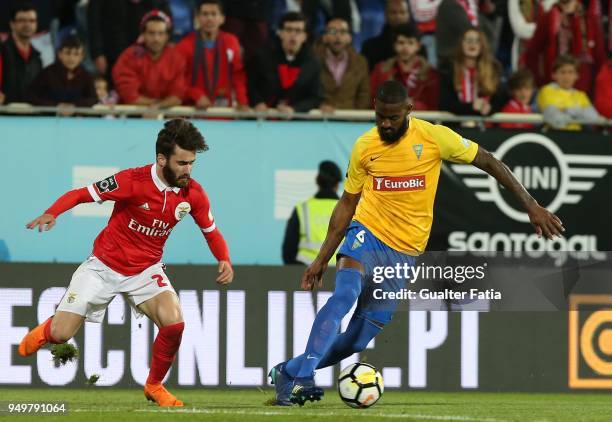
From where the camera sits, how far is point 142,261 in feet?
33.8

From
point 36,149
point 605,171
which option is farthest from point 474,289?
point 36,149

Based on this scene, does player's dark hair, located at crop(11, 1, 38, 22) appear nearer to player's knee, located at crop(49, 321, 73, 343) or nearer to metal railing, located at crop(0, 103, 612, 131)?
metal railing, located at crop(0, 103, 612, 131)

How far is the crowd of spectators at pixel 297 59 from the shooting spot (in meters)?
13.7

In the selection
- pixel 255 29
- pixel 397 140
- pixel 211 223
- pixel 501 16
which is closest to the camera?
pixel 397 140

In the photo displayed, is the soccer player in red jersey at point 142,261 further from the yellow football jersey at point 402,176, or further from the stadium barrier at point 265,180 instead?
the stadium barrier at point 265,180

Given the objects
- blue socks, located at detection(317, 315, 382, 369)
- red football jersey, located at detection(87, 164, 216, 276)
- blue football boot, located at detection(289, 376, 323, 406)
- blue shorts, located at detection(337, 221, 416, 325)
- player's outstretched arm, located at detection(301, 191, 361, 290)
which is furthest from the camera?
red football jersey, located at detection(87, 164, 216, 276)

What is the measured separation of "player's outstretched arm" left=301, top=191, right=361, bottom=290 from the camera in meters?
9.44

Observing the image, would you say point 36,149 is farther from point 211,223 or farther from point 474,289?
point 474,289

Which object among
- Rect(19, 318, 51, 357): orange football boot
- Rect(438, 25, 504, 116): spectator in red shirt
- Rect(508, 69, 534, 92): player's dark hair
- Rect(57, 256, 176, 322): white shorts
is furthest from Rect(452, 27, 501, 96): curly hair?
Rect(19, 318, 51, 357): orange football boot

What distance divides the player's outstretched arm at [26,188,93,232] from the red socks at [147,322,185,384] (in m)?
1.12

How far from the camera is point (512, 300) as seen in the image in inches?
519

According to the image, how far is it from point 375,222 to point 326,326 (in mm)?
863

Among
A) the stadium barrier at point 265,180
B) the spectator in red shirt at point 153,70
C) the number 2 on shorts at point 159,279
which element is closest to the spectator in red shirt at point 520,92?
the stadium barrier at point 265,180

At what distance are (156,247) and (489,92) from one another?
4873 mm
